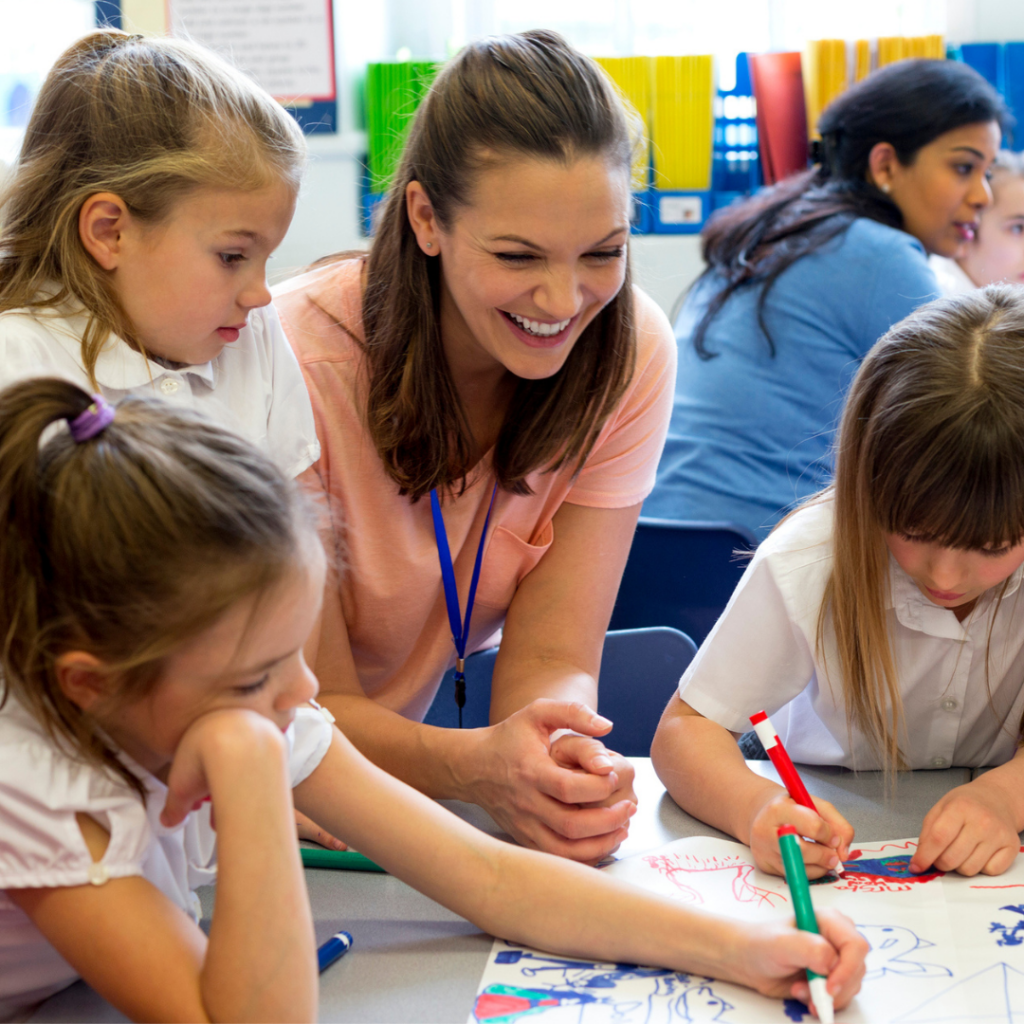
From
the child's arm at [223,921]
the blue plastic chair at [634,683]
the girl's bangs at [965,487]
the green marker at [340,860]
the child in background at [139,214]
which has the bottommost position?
the blue plastic chair at [634,683]

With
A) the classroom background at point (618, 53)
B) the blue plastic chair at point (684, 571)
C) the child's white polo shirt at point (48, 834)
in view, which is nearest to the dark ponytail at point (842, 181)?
the blue plastic chair at point (684, 571)

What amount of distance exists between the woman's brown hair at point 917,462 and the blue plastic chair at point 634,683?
33cm

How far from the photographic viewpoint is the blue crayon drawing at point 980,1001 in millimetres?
678

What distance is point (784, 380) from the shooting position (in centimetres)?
196

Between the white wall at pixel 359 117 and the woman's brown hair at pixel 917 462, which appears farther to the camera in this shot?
the white wall at pixel 359 117

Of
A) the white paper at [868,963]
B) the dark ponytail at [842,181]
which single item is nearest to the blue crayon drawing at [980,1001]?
the white paper at [868,963]

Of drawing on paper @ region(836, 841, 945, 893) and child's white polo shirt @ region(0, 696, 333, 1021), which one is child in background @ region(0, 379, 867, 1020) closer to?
child's white polo shirt @ region(0, 696, 333, 1021)

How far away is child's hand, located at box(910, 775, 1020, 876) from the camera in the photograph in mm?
861

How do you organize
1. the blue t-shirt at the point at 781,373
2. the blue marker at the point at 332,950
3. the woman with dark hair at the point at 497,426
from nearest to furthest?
the blue marker at the point at 332,950 < the woman with dark hair at the point at 497,426 < the blue t-shirt at the point at 781,373

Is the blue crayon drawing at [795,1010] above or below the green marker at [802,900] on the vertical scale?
below

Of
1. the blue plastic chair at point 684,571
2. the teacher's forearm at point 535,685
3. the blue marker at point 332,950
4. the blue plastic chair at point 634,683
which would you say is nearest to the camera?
the blue marker at point 332,950

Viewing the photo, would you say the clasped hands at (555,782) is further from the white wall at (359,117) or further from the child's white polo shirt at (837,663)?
the white wall at (359,117)

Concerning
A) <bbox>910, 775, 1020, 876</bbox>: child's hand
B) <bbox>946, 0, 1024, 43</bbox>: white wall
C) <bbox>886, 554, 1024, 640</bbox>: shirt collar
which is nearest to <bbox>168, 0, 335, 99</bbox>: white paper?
<bbox>946, 0, 1024, 43</bbox>: white wall

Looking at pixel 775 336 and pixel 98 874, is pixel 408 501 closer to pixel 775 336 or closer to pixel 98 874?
pixel 98 874
